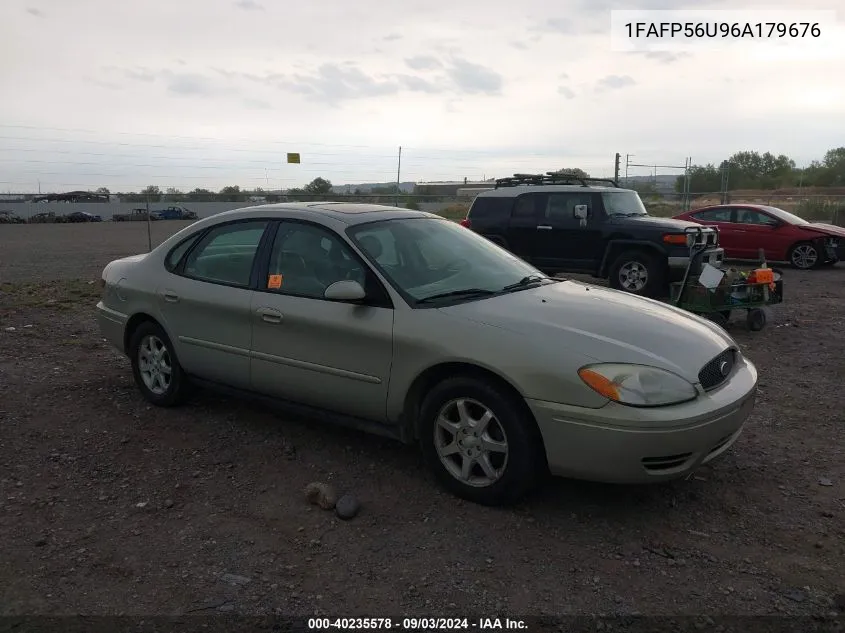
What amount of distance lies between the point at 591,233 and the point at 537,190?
4.16ft

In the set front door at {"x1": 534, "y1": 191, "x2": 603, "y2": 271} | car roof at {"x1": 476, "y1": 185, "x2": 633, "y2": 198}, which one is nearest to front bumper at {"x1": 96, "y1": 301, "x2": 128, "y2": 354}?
front door at {"x1": 534, "y1": 191, "x2": 603, "y2": 271}

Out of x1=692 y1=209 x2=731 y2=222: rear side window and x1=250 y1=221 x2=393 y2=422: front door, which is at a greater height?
x1=692 y1=209 x2=731 y2=222: rear side window

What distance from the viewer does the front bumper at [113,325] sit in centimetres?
531

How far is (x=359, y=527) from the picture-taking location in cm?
345

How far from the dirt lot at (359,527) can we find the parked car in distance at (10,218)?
1598 inches

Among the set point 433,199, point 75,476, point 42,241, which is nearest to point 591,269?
point 75,476

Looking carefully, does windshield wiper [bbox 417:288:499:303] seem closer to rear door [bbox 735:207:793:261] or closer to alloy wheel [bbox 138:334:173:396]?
alloy wheel [bbox 138:334:173:396]

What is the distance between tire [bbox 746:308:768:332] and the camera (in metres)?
8.02

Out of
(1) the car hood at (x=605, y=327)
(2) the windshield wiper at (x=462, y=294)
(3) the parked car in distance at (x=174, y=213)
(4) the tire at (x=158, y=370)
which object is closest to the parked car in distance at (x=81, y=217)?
(3) the parked car in distance at (x=174, y=213)

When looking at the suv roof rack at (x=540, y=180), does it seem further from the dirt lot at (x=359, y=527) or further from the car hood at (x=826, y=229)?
the dirt lot at (x=359, y=527)

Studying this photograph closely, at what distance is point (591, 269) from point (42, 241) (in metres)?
20.6

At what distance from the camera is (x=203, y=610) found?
2791 millimetres

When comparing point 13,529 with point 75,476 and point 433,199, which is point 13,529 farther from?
point 433,199

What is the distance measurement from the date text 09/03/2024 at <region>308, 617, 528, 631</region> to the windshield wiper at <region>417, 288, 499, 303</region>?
1.71m
